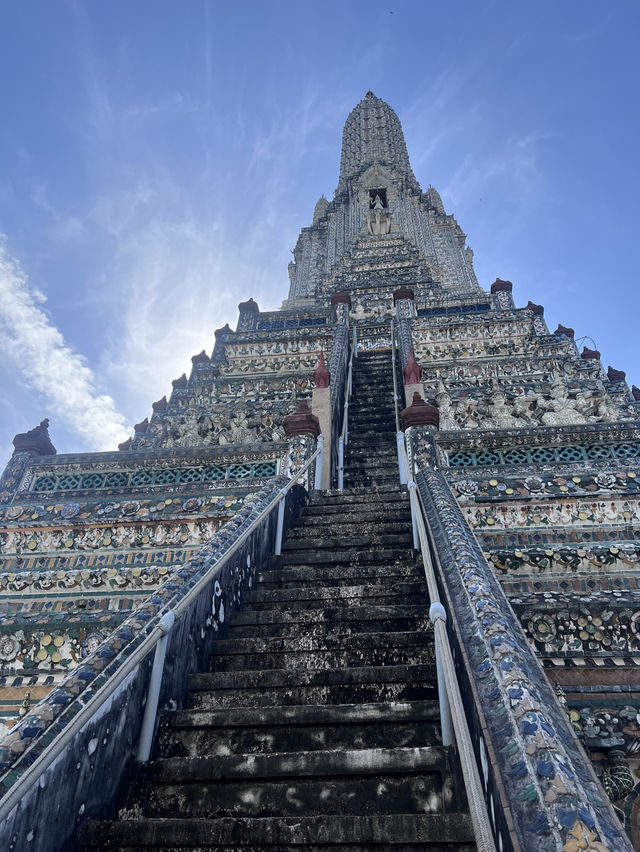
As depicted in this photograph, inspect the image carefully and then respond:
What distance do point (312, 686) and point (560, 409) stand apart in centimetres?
811

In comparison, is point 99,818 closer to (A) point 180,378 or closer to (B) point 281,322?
(A) point 180,378

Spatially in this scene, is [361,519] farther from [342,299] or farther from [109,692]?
[342,299]

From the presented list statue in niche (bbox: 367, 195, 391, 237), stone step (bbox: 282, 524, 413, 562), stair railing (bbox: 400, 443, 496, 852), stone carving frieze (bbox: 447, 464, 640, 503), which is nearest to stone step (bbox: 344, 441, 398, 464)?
stone carving frieze (bbox: 447, 464, 640, 503)

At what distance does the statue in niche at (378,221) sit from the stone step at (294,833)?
26205 millimetres

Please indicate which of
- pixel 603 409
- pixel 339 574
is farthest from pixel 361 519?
pixel 603 409

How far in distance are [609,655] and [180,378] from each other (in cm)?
1070

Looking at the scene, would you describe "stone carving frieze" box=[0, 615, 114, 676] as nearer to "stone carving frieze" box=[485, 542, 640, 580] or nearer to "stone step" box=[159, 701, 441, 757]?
"stone step" box=[159, 701, 441, 757]

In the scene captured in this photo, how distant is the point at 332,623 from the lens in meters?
4.34

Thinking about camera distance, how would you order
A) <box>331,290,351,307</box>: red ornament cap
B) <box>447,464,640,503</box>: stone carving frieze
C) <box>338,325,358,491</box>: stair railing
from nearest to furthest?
<box>447,464,640,503</box>: stone carving frieze
<box>338,325,358,491</box>: stair railing
<box>331,290,351,307</box>: red ornament cap

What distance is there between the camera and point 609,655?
4.66 metres

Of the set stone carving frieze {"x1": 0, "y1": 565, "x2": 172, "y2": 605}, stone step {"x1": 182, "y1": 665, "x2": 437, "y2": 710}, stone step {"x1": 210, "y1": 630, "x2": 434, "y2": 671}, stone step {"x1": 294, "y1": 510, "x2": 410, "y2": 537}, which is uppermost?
stone step {"x1": 294, "y1": 510, "x2": 410, "y2": 537}

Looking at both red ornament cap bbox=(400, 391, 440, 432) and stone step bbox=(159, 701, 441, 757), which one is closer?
stone step bbox=(159, 701, 441, 757)

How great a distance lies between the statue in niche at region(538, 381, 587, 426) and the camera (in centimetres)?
983

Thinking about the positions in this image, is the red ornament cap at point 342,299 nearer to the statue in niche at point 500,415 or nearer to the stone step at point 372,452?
the statue in niche at point 500,415
